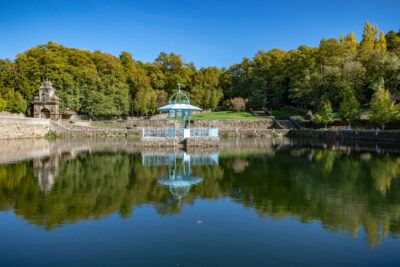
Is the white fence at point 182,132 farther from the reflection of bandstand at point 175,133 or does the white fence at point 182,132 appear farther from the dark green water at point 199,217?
the dark green water at point 199,217

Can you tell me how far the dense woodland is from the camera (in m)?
54.4

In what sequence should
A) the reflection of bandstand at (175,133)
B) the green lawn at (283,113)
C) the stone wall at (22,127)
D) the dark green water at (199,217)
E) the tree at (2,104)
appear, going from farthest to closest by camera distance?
1. the green lawn at (283,113)
2. the tree at (2,104)
3. the stone wall at (22,127)
4. the reflection of bandstand at (175,133)
5. the dark green water at (199,217)

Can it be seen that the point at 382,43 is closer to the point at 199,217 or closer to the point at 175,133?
the point at 175,133

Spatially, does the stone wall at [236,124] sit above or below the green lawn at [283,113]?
below

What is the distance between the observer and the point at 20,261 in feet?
23.1

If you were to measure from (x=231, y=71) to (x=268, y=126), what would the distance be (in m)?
28.2

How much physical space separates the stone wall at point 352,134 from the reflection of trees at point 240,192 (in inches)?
746

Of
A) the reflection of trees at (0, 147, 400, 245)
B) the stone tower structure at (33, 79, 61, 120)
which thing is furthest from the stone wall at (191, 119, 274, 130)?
the reflection of trees at (0, 147, 400, 245)

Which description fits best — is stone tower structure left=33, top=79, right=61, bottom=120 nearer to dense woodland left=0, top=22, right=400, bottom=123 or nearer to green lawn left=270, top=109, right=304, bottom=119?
dense woodland left=0, top=22, right=400, bottom=123

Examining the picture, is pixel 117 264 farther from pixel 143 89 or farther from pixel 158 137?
Answer: pixel 143 89

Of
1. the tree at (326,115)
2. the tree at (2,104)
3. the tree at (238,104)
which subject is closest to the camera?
the tree at (326,115)

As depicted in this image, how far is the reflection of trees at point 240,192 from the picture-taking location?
10.1 metres

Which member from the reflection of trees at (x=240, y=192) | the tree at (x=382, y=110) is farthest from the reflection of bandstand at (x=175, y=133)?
the tree at (x=382, y=110)

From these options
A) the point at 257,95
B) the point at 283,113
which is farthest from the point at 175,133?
the point at 257,95
